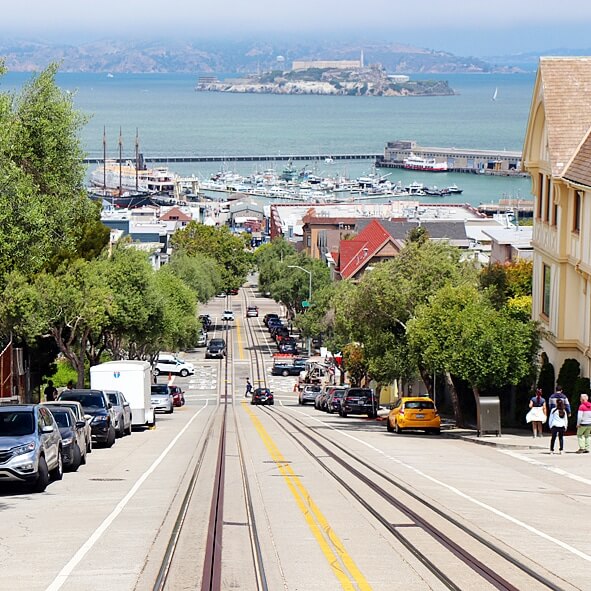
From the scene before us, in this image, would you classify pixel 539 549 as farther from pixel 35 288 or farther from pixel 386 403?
pixel 386 403

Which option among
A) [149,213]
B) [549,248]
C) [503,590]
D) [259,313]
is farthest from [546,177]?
[149,213]

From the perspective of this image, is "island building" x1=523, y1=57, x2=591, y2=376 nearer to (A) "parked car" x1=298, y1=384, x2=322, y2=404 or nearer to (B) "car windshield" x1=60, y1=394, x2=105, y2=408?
(B) "car windshield" x1=60, y1=394, x2=105, y2=408

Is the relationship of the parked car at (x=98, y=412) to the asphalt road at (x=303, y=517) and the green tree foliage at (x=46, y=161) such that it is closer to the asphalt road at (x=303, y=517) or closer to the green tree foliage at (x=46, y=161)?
the asphalt road at (x=303, y=517)

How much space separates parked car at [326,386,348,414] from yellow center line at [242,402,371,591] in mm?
28112

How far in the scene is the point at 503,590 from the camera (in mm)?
13305

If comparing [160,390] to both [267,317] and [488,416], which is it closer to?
[488,416]

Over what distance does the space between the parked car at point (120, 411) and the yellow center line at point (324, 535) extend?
33.8 feet

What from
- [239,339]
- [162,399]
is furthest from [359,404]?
[239,339]

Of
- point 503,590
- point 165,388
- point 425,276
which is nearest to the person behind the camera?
point 503,590

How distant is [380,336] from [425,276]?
8.98 feet

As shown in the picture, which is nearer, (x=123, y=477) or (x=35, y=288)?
(x=123, y=477)

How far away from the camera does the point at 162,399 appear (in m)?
56.1

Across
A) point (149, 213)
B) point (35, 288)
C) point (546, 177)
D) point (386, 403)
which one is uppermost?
point (149, 213)

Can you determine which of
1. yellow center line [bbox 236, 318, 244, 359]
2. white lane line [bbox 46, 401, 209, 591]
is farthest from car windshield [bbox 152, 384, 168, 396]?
yellow center line [bbox 236, 318, 244, 359]
